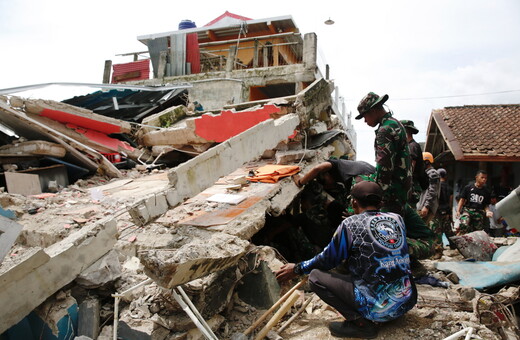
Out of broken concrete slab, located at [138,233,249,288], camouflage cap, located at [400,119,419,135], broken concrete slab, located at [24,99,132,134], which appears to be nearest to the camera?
broken concrete slab, located at [138,233,249,288]

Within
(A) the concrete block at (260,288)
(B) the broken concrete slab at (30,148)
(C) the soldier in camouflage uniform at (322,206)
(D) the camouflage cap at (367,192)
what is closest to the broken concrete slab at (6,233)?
(A) the concrete block at (260,288)

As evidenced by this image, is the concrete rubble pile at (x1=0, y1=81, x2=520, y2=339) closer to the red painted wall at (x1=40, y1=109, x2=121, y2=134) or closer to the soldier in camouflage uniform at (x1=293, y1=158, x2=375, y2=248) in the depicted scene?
the soldier in camouflage uniform at (x1=293, y1=158, x2=375, y2=248)

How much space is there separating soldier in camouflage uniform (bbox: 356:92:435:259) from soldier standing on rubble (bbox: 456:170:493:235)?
3.63 m

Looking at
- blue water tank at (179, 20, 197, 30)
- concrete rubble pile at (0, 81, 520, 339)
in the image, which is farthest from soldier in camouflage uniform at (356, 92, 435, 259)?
blue water tank at (179, 20, 197, 30)

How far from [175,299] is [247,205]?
5.52 feet

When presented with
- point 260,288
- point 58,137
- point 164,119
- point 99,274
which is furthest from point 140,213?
point 164,119

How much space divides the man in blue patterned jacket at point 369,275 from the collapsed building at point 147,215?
46 cm

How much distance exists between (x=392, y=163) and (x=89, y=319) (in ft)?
10.0

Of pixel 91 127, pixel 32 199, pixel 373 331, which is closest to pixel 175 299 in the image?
pixel 373 331

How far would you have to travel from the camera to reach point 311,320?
9.09ft

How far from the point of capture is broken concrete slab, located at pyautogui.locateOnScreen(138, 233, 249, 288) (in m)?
2.10

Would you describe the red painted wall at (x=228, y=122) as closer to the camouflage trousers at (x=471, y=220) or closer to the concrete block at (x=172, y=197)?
the concrete block at (x=172, y=197)

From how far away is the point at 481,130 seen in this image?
9.88 metres

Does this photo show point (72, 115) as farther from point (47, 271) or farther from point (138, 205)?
point (47, 271)
